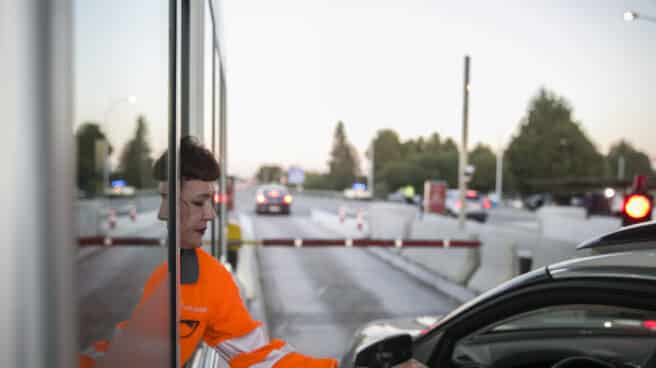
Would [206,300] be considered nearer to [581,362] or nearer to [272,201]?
[581,362]

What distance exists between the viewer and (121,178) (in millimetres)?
836

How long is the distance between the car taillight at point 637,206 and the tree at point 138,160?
451cm

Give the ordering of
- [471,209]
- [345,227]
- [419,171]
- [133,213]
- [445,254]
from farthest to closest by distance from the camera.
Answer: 1. [419,171]
2. [471,209]
3. [345,227]
4. [445,254]
5. [133,213]

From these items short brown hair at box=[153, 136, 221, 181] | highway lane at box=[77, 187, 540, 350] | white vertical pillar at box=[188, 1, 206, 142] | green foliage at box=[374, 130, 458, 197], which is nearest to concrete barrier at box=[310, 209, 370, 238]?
highway lane at box=[77, 187, 540, 350]

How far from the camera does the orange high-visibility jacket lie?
1.68m

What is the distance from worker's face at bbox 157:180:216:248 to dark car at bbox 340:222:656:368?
1.02m

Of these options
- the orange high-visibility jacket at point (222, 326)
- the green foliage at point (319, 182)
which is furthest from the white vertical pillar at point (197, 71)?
the green foliage at point (319, 182)

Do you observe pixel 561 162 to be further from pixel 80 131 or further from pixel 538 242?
pixel 80 131

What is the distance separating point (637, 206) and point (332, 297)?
15.9 feet

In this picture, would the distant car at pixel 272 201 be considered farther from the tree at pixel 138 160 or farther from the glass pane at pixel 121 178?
the tree at pixel 138 160

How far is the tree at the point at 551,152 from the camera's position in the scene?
7094 cm

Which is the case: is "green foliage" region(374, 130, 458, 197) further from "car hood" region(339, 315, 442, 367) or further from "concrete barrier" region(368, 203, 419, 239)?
"car hood" region(339, 315, 442, 367)

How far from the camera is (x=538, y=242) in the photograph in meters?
7.18

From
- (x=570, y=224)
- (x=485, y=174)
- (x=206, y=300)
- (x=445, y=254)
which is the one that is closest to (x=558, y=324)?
(x=206, y=300)
